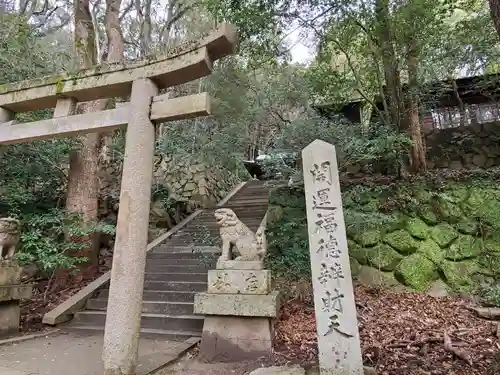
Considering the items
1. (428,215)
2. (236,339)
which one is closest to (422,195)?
(428,215)

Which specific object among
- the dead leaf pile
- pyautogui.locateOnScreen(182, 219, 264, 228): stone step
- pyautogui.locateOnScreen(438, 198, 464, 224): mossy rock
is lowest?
the dead leaf pile

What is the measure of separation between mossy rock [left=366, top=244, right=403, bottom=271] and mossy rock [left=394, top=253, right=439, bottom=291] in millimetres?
123

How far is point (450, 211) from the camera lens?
7137 millimetres

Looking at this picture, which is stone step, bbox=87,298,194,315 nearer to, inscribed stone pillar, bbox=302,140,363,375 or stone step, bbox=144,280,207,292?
stone step, bbox=144,280,207,292

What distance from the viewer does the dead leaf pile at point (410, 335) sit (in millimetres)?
3529

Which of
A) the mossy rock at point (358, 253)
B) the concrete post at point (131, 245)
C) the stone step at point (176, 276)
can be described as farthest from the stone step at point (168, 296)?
the mossy rock at point (358, 253)

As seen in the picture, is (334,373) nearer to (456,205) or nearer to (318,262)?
(318,262)

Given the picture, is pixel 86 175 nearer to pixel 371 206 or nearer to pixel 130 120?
pixel 130 120

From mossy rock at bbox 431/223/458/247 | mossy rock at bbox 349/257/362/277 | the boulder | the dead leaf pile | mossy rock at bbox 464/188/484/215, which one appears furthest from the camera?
mossy rock at bbox 464/188/484/215

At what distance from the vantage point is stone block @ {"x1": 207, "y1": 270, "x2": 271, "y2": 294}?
14.8ft

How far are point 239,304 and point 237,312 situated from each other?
10cm

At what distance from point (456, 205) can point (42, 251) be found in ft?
26.4

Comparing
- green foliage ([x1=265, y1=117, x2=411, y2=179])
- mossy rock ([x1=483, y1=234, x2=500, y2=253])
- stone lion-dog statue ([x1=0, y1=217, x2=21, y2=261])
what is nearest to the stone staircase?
stone lion-dog statue ([x1=0, y1=217, x2=21, y2=261])

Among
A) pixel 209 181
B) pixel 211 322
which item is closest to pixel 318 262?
pixel 211 322
